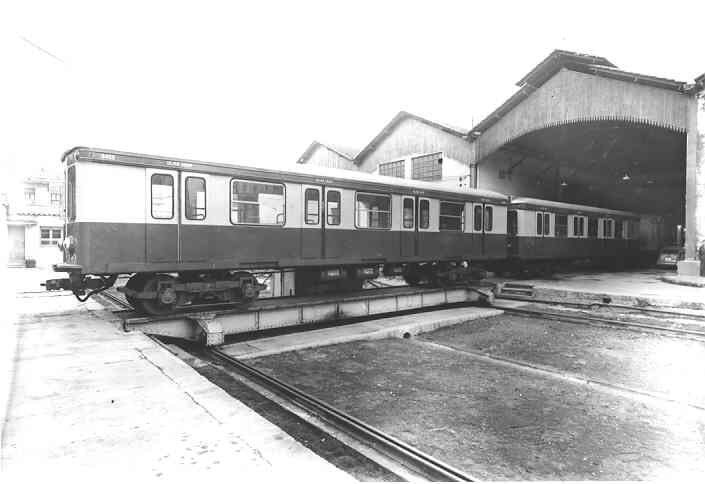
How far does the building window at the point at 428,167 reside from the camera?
23.1 meters

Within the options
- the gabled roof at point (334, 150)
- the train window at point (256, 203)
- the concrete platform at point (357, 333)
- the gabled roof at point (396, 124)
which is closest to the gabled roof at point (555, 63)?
the gabled roof at point (396, 124)

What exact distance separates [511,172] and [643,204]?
15.1 metres

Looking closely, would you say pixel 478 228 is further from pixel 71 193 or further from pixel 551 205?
pixel 71 193

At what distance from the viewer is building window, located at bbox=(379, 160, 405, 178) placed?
25.2 metres

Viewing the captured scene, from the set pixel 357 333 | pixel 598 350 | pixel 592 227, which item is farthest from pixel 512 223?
pixel 357 333

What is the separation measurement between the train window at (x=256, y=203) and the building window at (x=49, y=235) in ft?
78.6

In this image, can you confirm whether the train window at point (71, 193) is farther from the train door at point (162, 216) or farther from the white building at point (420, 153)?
the white building at point (420, 153)

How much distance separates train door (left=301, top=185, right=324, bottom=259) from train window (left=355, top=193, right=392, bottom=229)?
46.7 inches

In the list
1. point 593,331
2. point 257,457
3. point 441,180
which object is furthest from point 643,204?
point 257,457

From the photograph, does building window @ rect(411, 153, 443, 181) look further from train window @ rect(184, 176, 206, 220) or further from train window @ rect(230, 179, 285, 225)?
train window @ rect(184, 176, 206, 220)

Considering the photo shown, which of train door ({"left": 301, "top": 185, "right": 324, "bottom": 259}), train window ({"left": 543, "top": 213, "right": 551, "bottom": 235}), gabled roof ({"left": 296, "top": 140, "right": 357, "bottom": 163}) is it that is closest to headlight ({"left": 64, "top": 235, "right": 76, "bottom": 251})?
train door ({"left": 301, "top": 185, "right": 324, "bottom": 259})

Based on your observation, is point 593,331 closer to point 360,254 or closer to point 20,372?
point 360,254

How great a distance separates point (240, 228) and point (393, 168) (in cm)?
1770

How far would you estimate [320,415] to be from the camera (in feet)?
17.9
